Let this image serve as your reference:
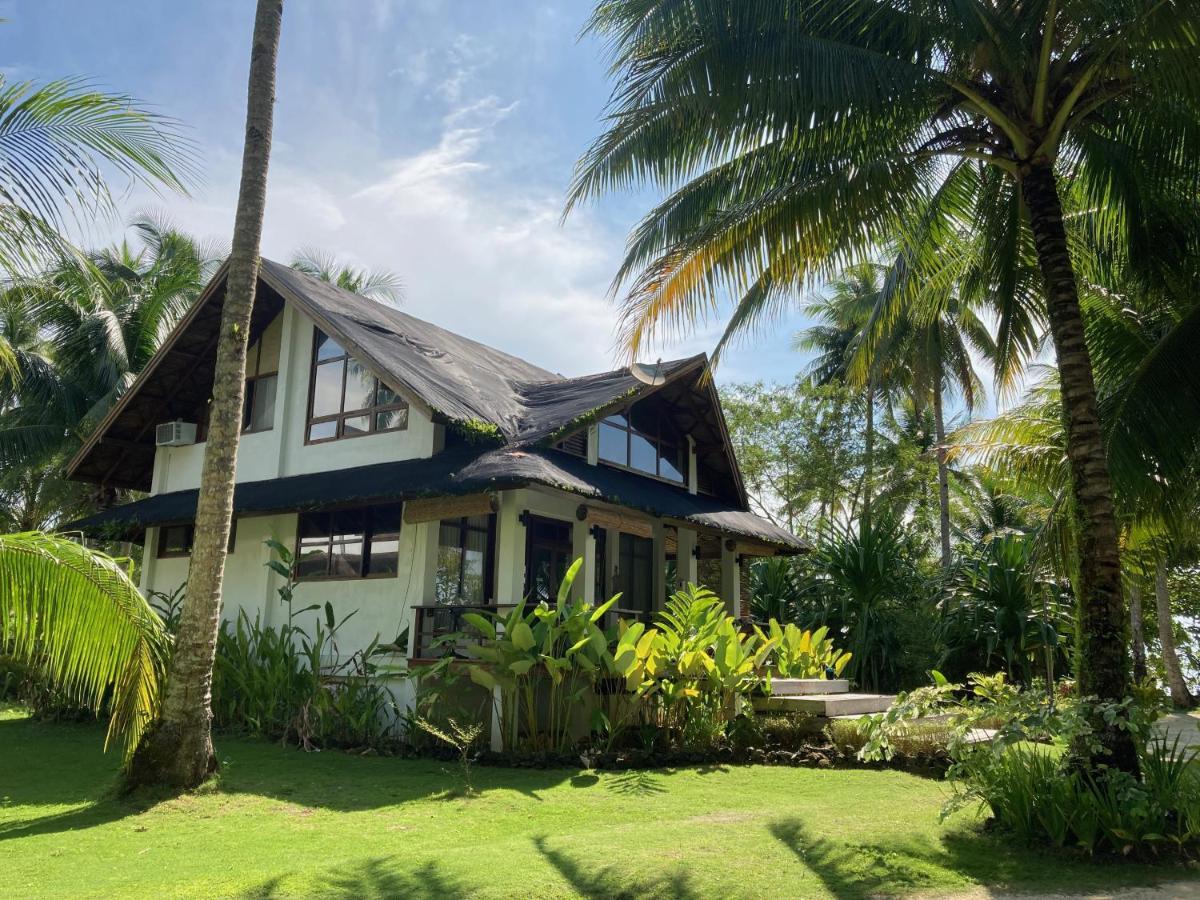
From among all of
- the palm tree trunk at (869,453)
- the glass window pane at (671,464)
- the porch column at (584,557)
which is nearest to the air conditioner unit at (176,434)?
the porch column at (584,557)

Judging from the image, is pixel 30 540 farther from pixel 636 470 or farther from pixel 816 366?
pixel 816 366

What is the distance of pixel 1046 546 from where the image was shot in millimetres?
10945

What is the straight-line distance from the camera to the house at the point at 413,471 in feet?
43.0

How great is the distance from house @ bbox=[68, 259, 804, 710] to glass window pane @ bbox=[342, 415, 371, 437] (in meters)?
0.03

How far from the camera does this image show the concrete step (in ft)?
43.0

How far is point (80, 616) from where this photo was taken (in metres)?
6.83

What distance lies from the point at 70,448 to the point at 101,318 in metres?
3.50

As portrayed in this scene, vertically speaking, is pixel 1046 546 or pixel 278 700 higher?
pixel 1046 546

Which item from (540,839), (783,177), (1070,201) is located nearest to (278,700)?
(540,839)

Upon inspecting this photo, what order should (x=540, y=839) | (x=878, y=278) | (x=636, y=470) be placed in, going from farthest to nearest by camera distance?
(x=878, y=278) → (x=636, y=470) → (x=540, y=839)

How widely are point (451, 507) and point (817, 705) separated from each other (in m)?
5.42

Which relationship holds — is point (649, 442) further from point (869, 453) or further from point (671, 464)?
point (869, 453)

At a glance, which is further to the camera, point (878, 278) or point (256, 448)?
point (878, 278)

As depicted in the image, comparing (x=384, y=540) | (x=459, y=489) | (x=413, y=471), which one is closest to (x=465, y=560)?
(x=384, y=540)
